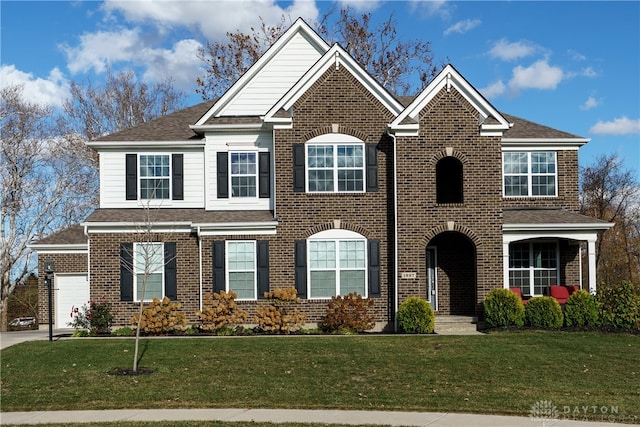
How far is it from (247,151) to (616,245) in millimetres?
34738

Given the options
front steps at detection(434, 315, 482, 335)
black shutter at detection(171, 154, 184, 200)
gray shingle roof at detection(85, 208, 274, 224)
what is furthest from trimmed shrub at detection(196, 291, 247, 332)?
front steps at detection(434, 315, 482, 335)

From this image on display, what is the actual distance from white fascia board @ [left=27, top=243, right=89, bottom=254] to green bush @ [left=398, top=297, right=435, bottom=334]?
1293cm

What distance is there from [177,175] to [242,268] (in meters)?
4.22

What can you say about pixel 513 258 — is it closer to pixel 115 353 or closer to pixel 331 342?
pixel 331 342

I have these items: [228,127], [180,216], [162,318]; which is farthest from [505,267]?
[162,318]

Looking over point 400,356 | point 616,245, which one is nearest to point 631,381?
point 400,356

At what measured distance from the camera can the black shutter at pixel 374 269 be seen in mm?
21234

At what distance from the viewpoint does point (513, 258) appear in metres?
23.3

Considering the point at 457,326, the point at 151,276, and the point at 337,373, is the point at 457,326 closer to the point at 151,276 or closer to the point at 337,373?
the point at 337,373

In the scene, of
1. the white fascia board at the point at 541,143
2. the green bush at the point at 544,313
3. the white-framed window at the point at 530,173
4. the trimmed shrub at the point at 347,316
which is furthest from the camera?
the white-framed window at the point at 530,173

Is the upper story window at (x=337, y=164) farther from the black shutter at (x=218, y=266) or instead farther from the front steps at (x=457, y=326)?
Answer: the front steps at (x=457, y=326)

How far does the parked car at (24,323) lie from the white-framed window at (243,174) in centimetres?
1870

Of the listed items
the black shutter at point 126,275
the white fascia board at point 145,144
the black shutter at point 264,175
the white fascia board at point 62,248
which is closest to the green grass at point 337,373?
the black shutter at point 126,275

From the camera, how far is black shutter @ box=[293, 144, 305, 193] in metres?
21.4
